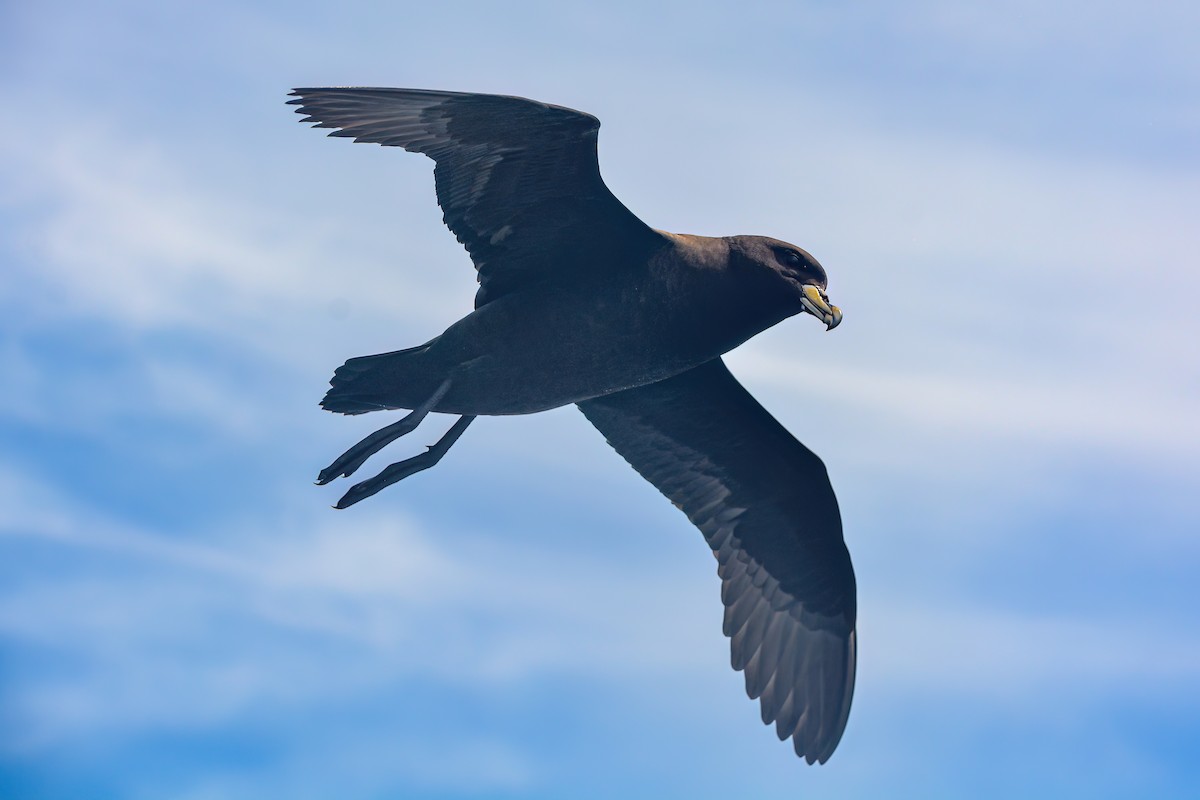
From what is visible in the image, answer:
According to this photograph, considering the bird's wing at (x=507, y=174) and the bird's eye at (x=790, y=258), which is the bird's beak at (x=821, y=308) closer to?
the bird's eye at (x=790, y=258)

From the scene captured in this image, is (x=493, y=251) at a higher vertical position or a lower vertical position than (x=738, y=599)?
higher

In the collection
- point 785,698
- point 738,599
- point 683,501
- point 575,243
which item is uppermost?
point 575,243

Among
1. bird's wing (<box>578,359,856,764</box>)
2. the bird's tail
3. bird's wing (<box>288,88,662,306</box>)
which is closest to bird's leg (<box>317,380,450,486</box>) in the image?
the bird's tail

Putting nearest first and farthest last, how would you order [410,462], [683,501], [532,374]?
[532,374]
[410,462]
[683,501]

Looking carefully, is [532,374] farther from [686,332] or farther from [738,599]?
[738,599]

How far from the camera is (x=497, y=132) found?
27.0 ft

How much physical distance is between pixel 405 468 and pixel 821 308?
330cm

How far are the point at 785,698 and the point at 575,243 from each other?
13.3 ft

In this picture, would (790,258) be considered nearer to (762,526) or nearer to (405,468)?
(762,526)

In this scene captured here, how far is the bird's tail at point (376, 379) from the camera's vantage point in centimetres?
884

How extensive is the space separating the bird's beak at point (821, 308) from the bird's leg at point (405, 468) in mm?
2782

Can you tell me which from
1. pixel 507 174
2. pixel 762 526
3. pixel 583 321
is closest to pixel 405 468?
pixel 583 321

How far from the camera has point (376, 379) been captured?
884 cm

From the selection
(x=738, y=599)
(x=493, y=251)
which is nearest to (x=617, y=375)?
(x=493, y=251)
